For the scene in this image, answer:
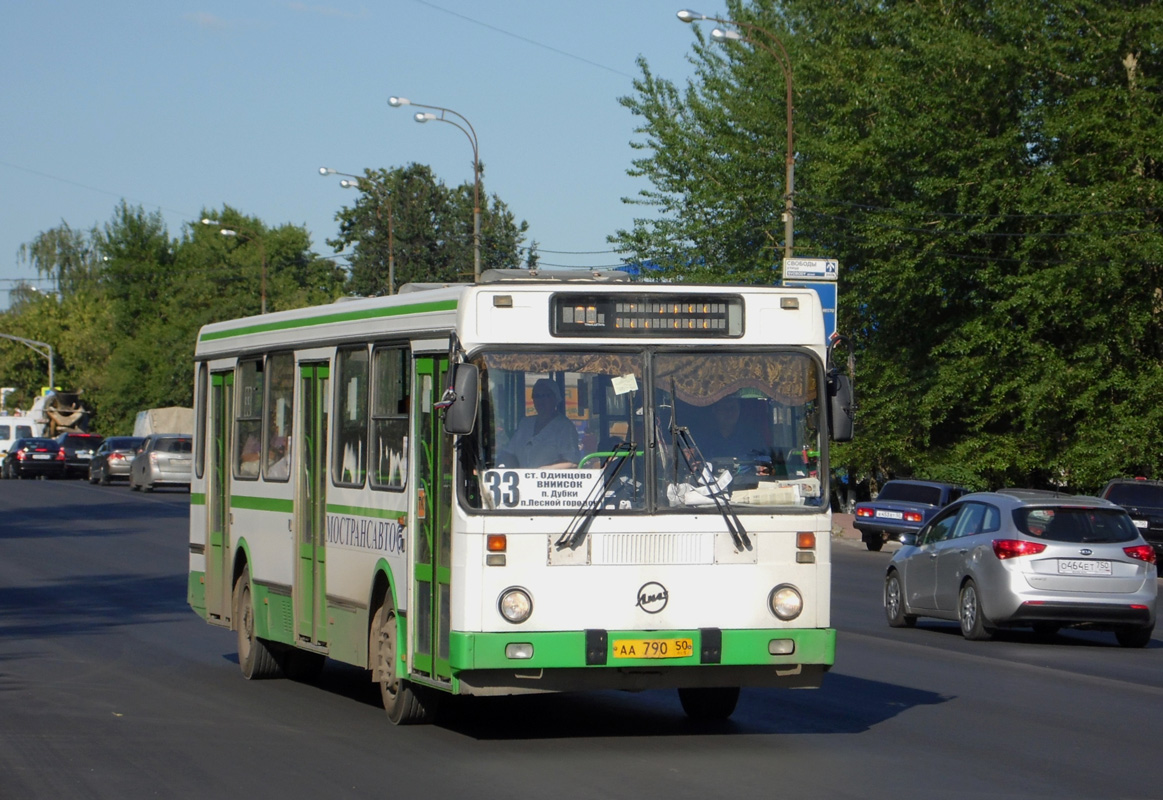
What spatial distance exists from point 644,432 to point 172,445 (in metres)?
41.7

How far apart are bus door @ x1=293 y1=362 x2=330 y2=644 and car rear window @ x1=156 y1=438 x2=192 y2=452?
38.1m

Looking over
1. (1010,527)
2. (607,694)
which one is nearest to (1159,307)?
(1010,527)

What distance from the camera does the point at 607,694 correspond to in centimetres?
1254

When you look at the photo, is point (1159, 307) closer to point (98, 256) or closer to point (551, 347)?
point (551, 347)

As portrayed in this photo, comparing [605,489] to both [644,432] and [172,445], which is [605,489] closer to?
[644,432]

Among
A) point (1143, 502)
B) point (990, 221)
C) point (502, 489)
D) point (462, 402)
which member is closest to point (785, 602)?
point (502, 489)

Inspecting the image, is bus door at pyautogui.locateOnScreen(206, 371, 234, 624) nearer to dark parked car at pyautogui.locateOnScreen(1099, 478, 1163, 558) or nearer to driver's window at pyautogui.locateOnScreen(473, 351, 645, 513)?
driver's window at pyautogui.locateOnScreen(473, 351, 645, 513)

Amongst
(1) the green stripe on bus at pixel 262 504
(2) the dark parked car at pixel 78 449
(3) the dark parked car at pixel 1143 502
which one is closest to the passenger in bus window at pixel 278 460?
(1) the green stripe on bus at pixel 262 504

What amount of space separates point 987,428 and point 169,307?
70172 millimetres

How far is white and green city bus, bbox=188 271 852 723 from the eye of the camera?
30.8 feet

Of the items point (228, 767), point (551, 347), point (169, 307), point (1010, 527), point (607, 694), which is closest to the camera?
point (228, 767)

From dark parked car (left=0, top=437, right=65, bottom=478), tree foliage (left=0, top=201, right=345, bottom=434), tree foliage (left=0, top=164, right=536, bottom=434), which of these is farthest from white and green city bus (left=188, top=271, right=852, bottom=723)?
tree foliage (left=0, top=201, right=345, bottom=434)

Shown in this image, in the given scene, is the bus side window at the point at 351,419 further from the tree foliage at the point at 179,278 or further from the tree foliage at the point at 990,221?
the tree foliage at the point at 179,278

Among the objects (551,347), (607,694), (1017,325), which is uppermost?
(1017,325)
